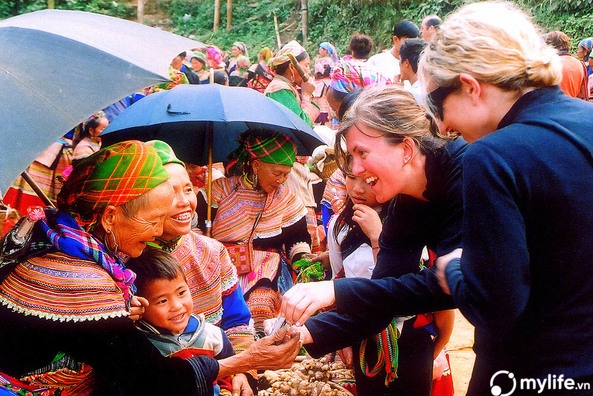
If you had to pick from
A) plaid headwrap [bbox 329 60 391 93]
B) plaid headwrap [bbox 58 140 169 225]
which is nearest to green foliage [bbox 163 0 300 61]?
plaid headwrap [bbox 329 60 391 93]

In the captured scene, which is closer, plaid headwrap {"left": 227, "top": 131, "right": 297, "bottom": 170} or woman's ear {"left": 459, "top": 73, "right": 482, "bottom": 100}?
woman's ear {"left": 459, "top": 73, "right": 482, "bottom": 100}

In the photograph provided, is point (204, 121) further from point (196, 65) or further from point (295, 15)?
point (295, 15)

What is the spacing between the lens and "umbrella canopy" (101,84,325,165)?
Result: 3453 mm

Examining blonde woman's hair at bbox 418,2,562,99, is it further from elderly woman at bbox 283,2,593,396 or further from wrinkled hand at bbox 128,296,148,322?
wrinkled hand at bbox 128,296,148,322

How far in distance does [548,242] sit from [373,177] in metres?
0.98

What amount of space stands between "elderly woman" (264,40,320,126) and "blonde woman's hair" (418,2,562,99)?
3.81m

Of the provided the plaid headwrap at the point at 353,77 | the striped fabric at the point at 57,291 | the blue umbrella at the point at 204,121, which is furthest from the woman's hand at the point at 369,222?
the plaid headwrap at the point at 353,77

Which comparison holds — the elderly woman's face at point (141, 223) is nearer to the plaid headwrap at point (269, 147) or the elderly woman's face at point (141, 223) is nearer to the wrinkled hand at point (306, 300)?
the wrinkled hand at point (306, 300)

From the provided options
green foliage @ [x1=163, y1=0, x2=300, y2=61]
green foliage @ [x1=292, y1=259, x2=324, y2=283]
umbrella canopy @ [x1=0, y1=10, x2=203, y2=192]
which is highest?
umbrella canopy @ [x1=0, y1=10, x2=203, y2=192]

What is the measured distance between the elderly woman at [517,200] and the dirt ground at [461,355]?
2.98 metres

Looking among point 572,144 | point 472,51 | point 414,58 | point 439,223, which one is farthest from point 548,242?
point 414,58

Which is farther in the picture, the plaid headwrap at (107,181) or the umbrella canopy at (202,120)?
the umbrella canopy at (202,120)

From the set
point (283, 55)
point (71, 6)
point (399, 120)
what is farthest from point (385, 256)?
point (71, 6)

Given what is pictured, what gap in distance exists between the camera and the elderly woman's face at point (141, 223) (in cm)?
238
